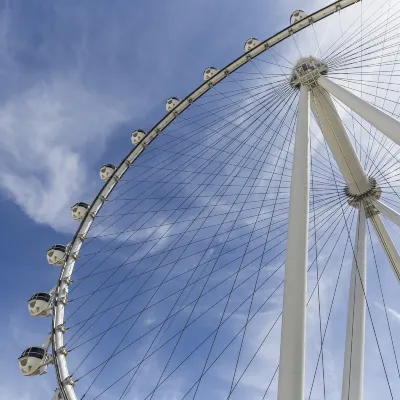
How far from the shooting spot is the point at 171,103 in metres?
17.2

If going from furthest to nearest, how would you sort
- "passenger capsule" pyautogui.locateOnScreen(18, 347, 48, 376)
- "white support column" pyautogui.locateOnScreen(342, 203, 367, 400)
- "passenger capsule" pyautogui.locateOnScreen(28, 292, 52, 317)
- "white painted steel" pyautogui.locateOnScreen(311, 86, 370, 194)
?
"passenger capsule" pyautogui.locateOnScreen(28, 292, 52, 317) → "passenger capsule" pyautogui.locateOnScreen(18, 347, 48, 376) → "white painted steel" pyautogui.locateOnScreen(311, 86, 370, 194) → "white support column" pyautogui.locateOnScreen(342, 203, 367, 400)

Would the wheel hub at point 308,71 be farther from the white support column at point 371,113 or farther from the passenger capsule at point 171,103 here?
the passenger capsule at point 171,103

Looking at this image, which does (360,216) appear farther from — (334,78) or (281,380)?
(281,380)

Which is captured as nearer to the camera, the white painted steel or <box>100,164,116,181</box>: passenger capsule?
the white painted steel

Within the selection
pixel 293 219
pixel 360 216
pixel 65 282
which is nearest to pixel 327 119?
pixel 360 216

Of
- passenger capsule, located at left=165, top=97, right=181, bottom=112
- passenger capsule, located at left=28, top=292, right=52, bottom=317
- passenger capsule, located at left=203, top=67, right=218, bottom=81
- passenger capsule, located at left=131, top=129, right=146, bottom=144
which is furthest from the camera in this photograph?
passenger capsule, located at left=131, top=129, right=146, bottom=144

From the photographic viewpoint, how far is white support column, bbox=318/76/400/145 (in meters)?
6.83

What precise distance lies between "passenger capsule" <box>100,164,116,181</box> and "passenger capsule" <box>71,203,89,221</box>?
1.34 m

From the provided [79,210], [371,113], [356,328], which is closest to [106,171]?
[79,210]

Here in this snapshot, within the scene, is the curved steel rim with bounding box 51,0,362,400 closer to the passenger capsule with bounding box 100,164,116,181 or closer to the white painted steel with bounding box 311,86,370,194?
the passenger capsule with bounding box 100,164,116,181

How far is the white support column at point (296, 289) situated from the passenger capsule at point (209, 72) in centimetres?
1036

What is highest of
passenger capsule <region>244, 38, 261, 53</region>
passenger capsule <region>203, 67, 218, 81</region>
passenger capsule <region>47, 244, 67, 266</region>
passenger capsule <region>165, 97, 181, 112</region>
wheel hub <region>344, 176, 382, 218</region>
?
passenger capsule <region>244, 38, 261, 53</region>

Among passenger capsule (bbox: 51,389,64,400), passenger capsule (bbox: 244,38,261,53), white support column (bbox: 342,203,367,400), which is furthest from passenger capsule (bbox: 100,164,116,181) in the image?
white support column (bbox: 342,203,367,400)

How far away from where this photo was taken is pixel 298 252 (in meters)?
5.54
